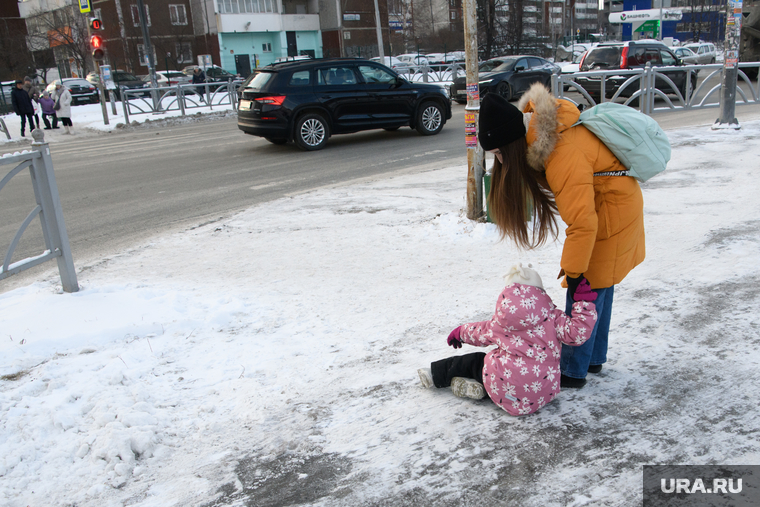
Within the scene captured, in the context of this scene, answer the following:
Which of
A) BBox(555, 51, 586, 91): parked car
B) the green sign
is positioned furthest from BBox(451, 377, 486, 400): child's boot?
the green sign

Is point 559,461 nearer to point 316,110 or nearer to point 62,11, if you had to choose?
point 316,110

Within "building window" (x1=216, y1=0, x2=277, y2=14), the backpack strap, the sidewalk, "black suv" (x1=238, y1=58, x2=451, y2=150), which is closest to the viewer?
the backpack strap

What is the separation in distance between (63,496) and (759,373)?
3.46 m

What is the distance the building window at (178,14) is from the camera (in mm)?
54094

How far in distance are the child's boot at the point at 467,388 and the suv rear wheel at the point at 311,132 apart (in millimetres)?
9522

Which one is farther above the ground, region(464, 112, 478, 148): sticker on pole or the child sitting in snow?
region(464, 112, 478, 148): sticker on pole

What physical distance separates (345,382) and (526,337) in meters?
1.12

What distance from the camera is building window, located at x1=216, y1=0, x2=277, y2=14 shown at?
2114 inches

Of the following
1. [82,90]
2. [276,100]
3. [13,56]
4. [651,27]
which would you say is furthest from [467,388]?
[651,27]

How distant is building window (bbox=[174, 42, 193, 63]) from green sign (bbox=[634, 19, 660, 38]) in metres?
38.8

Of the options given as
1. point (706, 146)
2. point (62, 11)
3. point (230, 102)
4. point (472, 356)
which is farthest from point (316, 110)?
point (62, 11)

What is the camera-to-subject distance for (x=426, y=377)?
3143 millimetres

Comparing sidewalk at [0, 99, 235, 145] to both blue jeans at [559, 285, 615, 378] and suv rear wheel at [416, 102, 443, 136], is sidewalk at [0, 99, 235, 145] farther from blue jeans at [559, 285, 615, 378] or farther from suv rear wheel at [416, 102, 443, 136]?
blue jeans at [559, 285, 615, 378]

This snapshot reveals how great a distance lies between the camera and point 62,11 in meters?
41.0
